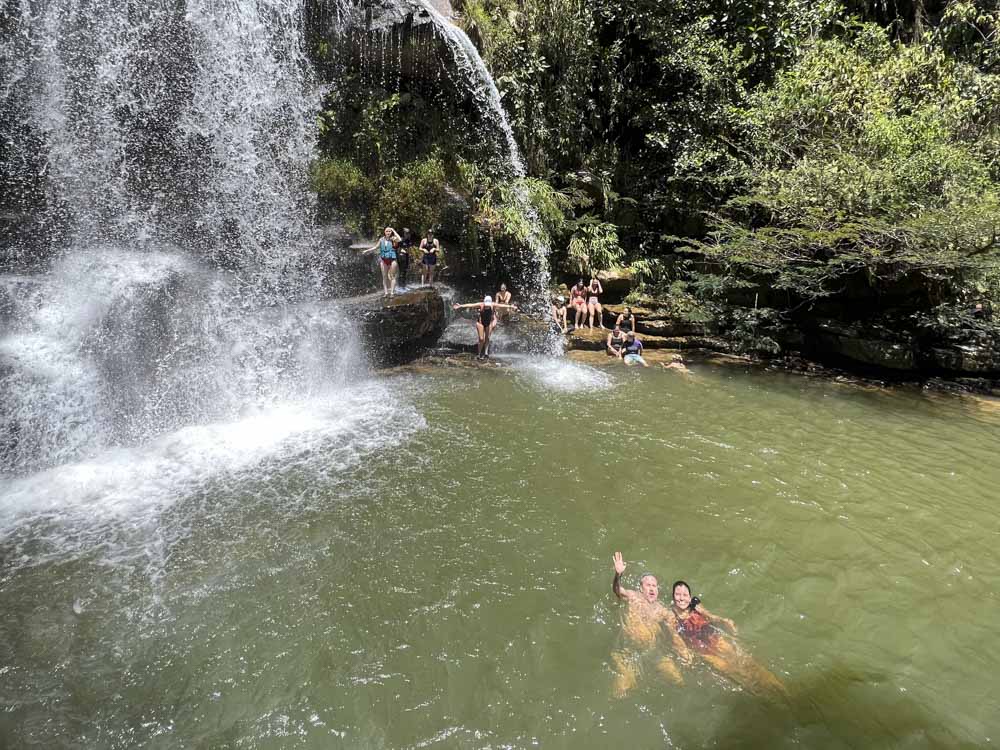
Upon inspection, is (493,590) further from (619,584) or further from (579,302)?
(579,302)

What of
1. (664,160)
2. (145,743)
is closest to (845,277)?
(664,160)

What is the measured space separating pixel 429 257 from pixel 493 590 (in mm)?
9828

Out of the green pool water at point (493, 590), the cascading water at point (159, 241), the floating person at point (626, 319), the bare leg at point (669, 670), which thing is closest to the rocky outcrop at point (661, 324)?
the floating person at point (626, 319)

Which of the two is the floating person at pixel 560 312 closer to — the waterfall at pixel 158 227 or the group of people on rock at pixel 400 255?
the group of people on rock at pixel 400 255

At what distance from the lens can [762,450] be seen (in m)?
7.37

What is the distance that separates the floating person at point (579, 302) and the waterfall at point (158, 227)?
5.98 m

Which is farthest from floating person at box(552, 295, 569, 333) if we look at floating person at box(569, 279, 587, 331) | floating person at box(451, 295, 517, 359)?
floating person at box(451, 295, 517, 359)

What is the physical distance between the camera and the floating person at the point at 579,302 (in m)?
13.4

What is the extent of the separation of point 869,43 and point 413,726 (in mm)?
17831

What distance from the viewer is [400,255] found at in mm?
13289

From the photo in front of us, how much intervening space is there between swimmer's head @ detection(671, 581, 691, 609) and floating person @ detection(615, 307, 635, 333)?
29.3 ft

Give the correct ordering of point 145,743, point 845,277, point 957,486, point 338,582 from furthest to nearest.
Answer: point 845,277, point 957,486, point 338,582, point 145,743

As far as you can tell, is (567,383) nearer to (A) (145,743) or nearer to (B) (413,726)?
(B) (413,726)

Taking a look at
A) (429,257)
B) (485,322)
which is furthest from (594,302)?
(429,257)
